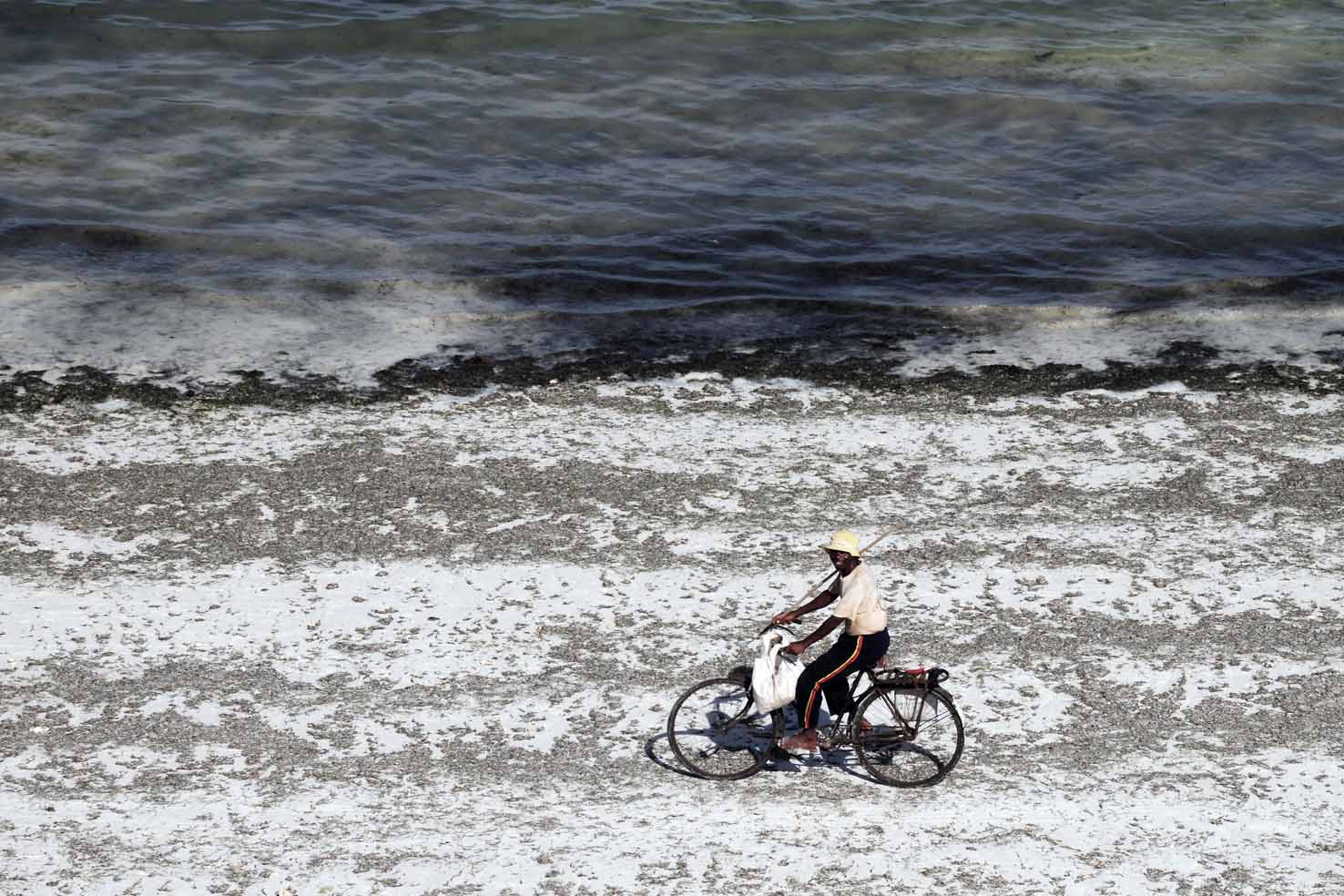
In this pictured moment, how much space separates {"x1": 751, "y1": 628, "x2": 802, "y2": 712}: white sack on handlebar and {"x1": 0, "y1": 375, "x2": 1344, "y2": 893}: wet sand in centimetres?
57

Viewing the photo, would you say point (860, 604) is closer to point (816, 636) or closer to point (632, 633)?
point (816, 636)

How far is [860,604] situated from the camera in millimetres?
9242

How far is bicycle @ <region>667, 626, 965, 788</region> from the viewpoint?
373 inches

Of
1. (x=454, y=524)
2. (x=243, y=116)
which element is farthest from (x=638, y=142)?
(x=454, y=524)

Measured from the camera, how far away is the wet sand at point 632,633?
8.85 metres

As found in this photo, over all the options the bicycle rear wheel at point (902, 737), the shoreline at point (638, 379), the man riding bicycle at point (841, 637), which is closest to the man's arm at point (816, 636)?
the man riding bicycle at point (841, 637)

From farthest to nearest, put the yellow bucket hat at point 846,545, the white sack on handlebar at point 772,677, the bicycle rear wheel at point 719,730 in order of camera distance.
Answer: the bicycle rear wheel at point 719,730, the white sack on handlebar at point 772,677, the yellow bucket hat at point 846,545

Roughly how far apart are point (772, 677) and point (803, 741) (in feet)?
1.64

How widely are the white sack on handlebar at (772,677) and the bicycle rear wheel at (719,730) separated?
0.14 metres

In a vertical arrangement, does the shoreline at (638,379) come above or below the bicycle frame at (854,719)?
above

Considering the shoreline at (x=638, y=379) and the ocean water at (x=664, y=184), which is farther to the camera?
the ocean water at (x=664, y=184)

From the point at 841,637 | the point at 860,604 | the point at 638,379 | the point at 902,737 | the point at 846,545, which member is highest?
the point at 846,545

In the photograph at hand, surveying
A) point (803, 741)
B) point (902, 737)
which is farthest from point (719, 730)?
point (902, 737)

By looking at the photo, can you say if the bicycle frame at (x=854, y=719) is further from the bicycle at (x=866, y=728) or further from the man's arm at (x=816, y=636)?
the man's arm at (x=816, y=636)
